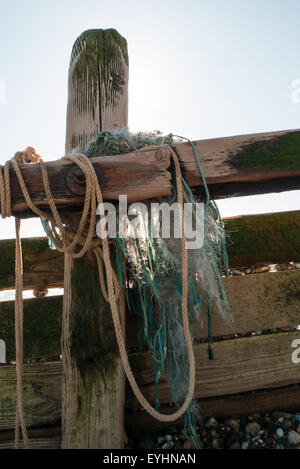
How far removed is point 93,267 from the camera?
167cm

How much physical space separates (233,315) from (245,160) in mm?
1031

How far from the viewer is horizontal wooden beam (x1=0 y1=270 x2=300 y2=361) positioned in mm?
2023

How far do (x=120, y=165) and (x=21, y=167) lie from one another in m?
0.43

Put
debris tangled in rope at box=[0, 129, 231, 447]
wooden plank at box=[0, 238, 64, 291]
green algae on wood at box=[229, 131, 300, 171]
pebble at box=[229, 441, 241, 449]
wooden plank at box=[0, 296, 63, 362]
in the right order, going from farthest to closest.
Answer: wooden plank at box=[0, 238, 64, 291], wooden plank at box=[0, 296, 63, 362], pebble at box=[229, 441, 241, 449], green algae on wood at box=[229, 131, 300, 171], debris tangled in rope at box=[0, 129, 231, 447]

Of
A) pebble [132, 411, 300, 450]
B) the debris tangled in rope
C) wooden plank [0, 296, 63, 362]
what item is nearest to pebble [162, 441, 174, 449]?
pebble [132, 411, 300, 450]

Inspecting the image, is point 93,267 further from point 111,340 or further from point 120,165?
point 120,165

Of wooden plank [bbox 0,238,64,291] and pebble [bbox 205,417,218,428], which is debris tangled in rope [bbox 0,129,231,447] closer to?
pebble [bbox 205,417,218,428]

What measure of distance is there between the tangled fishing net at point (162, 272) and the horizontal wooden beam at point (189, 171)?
9 centimetres

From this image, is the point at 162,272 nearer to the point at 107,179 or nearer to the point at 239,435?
the point at 107,179

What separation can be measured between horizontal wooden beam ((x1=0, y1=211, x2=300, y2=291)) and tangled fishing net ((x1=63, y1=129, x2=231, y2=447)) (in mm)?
534

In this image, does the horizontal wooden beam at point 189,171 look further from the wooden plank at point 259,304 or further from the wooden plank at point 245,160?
the wooden plank at point 259,304

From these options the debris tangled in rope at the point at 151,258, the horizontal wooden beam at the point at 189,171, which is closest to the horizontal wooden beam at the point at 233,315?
the debris tangled in rope at the point at 151,258

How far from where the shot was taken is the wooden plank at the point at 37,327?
2.02 m

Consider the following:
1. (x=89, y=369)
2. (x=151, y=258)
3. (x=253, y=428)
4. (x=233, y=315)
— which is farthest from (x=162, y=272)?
(x=253, y=428)
